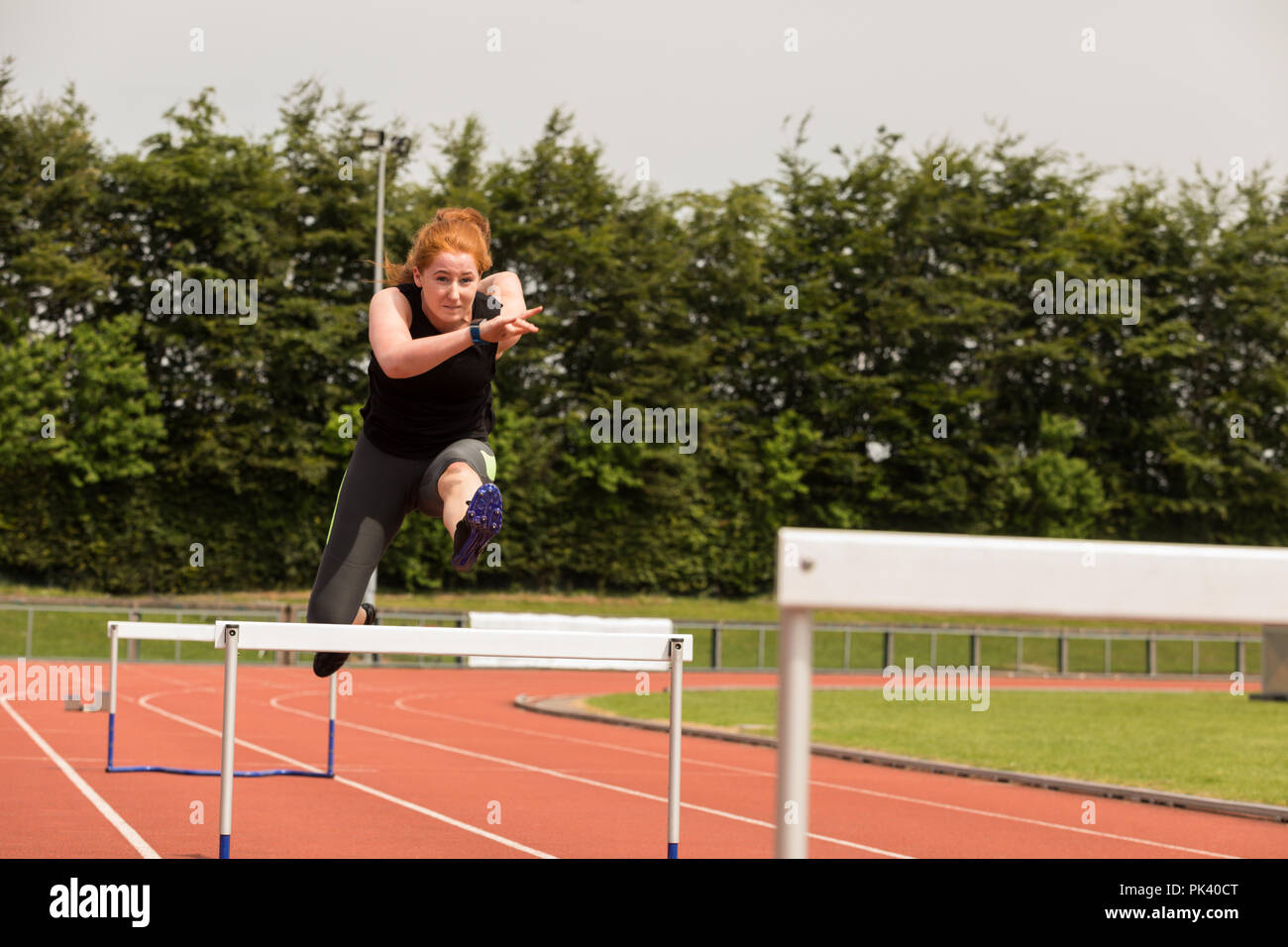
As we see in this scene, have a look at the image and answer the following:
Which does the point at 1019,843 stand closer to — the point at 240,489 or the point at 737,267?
the point at 240,489

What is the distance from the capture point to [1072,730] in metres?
18.3

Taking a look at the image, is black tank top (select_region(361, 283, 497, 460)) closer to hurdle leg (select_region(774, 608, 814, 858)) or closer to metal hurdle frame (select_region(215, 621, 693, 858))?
metal hurdle frame (select_region(215, 621, 693, 858))

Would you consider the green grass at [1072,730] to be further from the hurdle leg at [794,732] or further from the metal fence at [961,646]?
the hurdle leg at [794,732]

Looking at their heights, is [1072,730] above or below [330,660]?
below

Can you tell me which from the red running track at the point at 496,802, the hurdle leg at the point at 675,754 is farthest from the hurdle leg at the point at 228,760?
the red running track at the point at 496,802

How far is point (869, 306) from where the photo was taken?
45.8 m

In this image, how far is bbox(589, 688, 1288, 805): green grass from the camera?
1354 cm

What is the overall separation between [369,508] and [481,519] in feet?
2.16

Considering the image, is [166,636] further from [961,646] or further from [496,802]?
[961,646]

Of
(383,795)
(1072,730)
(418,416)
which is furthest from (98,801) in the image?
(1072,730)

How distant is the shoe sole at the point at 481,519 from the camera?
4812 millimetres

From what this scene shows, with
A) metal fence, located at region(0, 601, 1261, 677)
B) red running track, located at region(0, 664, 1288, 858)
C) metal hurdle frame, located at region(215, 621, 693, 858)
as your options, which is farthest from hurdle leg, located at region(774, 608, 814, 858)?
metal fence, located at region(0, 601, 1261, 677)

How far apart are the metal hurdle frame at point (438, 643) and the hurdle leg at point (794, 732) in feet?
9.55
